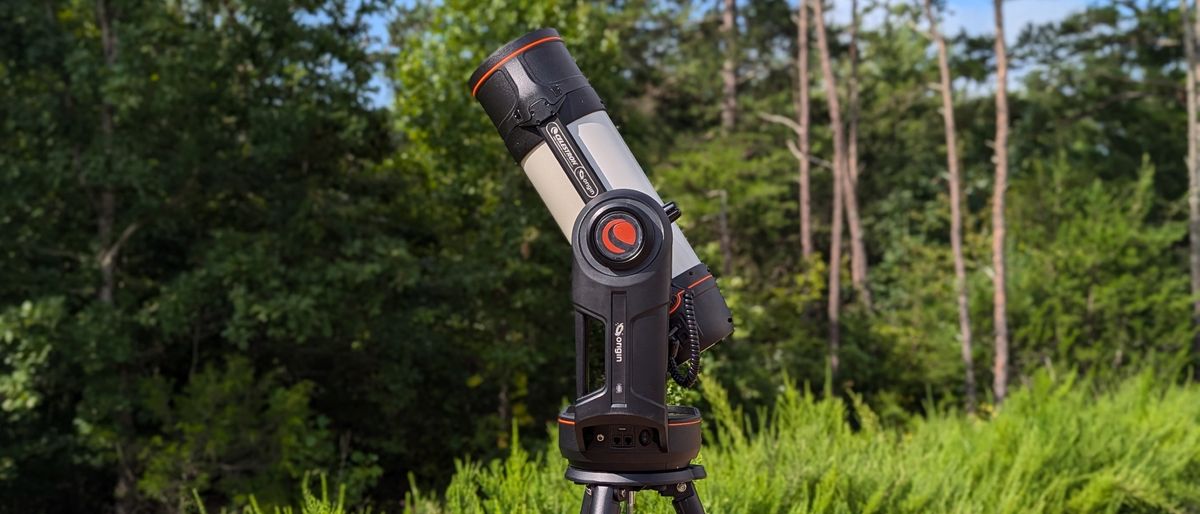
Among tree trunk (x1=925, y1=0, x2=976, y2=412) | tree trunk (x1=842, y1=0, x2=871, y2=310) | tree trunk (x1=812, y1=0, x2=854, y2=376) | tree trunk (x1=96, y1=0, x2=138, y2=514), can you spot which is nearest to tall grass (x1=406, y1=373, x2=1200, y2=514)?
tree trunk (x1=96, y1=0, x2=138, y2=514)

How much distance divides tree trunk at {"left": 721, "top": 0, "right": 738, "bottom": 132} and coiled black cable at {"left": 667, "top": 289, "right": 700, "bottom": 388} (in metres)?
20.1

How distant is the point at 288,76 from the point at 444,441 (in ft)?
16.4

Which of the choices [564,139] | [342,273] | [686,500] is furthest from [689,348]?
[342,273]

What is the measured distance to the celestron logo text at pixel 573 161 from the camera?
2.36m

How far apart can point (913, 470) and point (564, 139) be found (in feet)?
9.36

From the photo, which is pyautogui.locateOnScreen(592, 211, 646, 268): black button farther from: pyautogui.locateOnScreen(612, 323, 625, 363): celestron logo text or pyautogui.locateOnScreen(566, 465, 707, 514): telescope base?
pyautogui.locateOnScreen(566, 465, 707, 514): telescope base

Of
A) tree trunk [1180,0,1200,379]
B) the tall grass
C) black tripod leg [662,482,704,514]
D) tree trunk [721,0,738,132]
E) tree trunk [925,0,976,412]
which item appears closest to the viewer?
black tripod leg [662,482,704,514]

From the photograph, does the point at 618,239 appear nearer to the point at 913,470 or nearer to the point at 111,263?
the point at 913,470

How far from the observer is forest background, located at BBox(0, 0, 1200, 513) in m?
9.38

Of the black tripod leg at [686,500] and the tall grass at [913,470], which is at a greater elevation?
the black tripod leg at [686,500]

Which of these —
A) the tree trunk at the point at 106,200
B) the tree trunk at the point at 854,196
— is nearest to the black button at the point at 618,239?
the tree trunk at the point at 106,200

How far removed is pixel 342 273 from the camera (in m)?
9.51

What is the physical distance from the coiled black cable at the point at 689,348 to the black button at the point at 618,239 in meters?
0.27

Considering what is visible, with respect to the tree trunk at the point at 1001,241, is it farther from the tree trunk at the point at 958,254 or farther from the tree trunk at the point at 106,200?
the tree trunk at the point at 106,200
